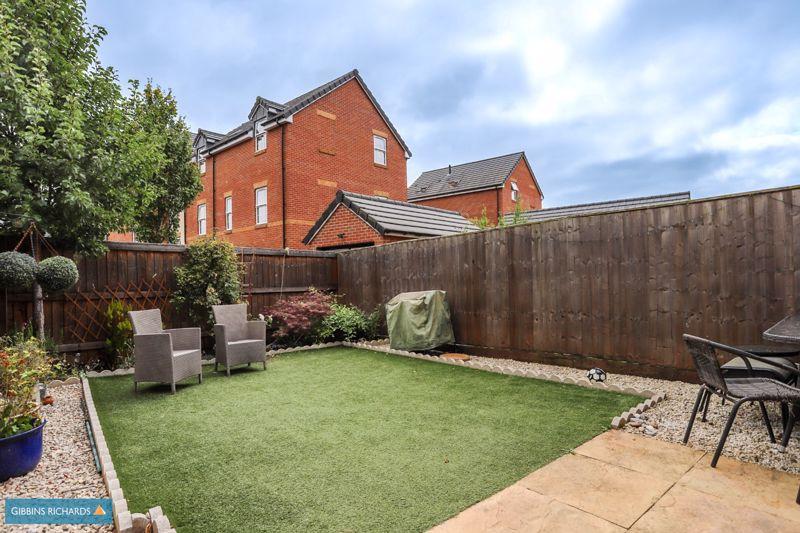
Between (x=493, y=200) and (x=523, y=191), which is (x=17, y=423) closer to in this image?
(x=493, y=200)

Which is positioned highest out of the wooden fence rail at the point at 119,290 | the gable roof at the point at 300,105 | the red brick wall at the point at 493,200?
the gable roof at the point at 300,105

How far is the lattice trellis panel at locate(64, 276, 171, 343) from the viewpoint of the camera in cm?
625

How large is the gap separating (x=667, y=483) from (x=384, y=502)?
1.76 m

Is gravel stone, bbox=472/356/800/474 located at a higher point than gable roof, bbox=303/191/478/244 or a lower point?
lower

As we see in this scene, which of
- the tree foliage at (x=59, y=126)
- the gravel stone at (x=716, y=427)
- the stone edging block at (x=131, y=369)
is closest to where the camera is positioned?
the gravel stone at (x=716, y=427)

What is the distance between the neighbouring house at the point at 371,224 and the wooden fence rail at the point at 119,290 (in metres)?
2.10

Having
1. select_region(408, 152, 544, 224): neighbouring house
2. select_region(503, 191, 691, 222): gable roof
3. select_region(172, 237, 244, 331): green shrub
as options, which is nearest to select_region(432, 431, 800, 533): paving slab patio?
select_region(172, 237, 244, 331): green shrub

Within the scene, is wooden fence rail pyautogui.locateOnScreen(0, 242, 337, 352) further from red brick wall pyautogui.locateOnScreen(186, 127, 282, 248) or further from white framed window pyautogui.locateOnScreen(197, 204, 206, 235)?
white framed window pyautogui.locateOnScreen(197, 204, 206, 235)

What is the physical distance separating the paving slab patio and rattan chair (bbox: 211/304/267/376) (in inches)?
187

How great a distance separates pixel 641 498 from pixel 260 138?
54.0 feet

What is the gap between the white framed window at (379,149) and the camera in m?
17.1

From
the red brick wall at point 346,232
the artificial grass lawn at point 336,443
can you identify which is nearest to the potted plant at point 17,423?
the artificial grass lawn at point 336,443

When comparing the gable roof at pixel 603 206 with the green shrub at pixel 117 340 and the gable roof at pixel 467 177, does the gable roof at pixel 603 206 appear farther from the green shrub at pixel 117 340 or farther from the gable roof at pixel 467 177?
the green shrub at pixel 117 340

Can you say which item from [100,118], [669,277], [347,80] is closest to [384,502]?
[669,277]
